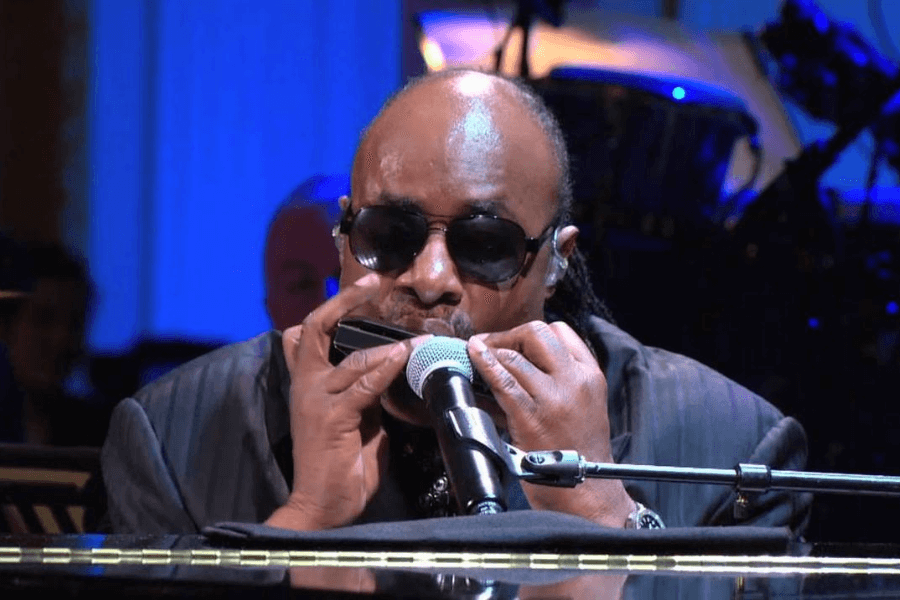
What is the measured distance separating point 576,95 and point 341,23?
1.22 metres

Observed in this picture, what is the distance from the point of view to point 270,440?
2.28 metres

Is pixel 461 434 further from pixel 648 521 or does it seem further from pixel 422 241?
pixel 422 241

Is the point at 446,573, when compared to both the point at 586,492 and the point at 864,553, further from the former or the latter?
the point at 586,492

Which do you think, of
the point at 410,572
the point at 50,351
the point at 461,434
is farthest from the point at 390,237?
the point at 50,351

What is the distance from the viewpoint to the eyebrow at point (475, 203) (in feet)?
7.28

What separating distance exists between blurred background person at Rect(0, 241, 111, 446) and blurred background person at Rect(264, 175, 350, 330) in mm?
668

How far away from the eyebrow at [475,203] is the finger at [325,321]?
239 mm

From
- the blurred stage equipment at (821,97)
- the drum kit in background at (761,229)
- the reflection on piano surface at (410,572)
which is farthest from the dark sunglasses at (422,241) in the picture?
the blurred stage equipment at (821,97)

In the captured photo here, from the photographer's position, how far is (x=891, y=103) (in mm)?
3908

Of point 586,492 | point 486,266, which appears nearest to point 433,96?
point 486,266

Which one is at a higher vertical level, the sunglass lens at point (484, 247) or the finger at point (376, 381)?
the sunglass lens at point (484, 247)

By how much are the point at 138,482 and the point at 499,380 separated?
71 cm

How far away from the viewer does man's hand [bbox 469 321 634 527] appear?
1844mm

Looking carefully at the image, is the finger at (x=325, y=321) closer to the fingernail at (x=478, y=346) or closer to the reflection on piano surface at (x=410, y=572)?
the fingernail at (x=478, y=346)
